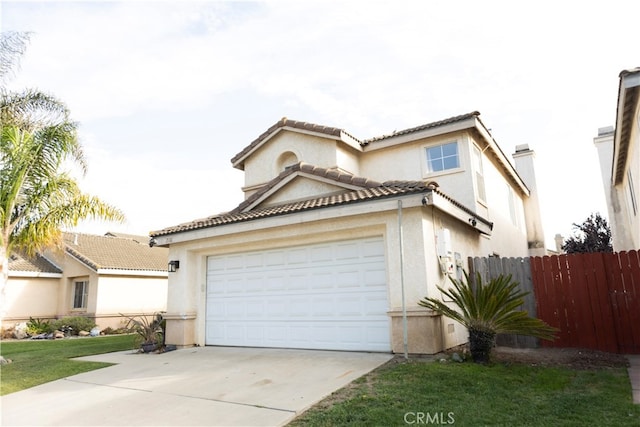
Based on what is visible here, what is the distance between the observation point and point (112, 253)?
83.2 ft

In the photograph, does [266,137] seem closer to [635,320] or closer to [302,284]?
[302,284]

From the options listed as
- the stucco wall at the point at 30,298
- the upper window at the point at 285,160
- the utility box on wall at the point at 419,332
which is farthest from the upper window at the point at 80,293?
the utility box on wall at the point at 419,332

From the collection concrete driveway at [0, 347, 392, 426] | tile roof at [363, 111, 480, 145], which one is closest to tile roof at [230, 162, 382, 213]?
tile roof at [363, 111, 480, 145]

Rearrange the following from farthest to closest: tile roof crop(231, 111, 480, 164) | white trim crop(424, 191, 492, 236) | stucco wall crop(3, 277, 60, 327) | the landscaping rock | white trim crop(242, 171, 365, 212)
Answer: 1. stucco wall crop(3, 277, 60, 327)
2. the landscaping rock
3. tile roof crop(231, 111, 480, 164)
4. white trim crop(242, 171, 365, 212)
5. white trim crop(424, 191, 492, 236)

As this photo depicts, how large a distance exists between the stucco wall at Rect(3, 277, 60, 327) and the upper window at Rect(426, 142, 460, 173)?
21751 mm

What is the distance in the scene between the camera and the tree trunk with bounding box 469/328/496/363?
7.62m

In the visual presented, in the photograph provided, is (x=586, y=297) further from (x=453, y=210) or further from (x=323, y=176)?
(x=323, y=176)

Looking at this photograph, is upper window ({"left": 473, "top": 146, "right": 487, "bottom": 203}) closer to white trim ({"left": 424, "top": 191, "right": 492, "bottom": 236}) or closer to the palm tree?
white trim ({"left": 424, "top": 191, "right": 492, "bottom": 236})

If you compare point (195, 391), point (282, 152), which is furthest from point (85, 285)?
point (195, 391)

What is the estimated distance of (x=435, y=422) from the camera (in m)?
4.71

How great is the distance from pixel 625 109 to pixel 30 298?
A: 89.5ft

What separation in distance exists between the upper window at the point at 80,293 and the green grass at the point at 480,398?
21327mm

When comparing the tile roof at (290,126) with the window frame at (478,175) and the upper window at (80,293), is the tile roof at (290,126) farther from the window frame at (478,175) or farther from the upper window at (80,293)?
the upper window at (80,293)

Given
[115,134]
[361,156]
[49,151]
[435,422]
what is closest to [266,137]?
[361,156]
